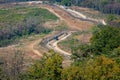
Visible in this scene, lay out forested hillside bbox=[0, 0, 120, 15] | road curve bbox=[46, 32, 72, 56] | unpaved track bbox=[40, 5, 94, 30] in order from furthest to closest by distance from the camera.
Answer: forested hillside bbox=[0, 0, 120, 15] → unpaved track bbox=[40, 5, 94, 30] → road curve bbox=[46, 32, 72, 56]

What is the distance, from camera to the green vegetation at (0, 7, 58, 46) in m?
81.2

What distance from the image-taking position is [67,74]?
3028 cm

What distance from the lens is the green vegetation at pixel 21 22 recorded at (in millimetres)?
81188

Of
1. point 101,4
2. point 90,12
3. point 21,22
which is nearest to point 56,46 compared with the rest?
point 21,22

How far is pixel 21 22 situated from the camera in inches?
→ 3482

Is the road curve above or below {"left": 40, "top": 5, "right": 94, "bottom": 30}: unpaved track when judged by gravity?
above

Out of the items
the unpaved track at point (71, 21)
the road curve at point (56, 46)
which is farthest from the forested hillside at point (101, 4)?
the road curve at point (56, 46)

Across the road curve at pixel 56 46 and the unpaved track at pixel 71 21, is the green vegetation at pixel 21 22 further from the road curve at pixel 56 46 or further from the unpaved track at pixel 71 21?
the road curve at pixel 56 46

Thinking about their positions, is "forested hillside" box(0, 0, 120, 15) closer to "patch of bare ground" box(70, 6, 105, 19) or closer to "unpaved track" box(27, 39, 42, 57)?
"patch of bare ground" box(70, 6, 105, 19)

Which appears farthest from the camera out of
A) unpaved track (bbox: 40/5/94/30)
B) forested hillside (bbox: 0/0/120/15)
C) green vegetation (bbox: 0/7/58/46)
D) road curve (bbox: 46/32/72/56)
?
forested hillside (bbox: 0/0/120/15)

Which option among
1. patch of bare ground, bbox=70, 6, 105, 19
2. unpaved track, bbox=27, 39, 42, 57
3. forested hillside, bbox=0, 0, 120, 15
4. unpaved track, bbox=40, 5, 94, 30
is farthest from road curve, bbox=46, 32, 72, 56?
forested hillside, bbox=0, 0, 120, 15

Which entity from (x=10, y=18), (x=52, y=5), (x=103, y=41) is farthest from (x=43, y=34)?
(x=103, y=41)

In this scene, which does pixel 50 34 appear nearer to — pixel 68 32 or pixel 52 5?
pixel 68 32

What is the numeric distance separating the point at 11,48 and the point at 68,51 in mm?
11888
